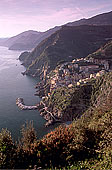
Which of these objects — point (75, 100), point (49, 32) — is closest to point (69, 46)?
point (75, 100)

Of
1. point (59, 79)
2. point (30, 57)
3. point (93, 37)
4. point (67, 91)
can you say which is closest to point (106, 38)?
point (93, 37)

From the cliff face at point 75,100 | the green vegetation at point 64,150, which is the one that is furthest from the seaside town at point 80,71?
the green vegetation at point 64,150

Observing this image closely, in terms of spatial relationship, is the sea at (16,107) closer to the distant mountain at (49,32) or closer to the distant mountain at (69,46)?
the distant mountain at (69,46)

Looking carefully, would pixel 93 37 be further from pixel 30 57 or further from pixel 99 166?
pixel 99 166

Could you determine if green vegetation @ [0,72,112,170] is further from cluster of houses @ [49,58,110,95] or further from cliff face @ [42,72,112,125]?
cluster of houses @ [49,58,110,95]

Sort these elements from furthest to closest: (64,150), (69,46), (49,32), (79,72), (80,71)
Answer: (49,32) → (69,46) → (80,71) → (79,72) → (64,150)

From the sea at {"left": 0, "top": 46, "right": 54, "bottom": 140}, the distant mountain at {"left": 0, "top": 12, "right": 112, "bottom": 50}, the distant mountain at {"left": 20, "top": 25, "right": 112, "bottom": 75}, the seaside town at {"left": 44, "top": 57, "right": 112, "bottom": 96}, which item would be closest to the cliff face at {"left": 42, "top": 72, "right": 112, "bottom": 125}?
the sea at {"left": 0, "top": 46, "right": 54, "bottom": 140}

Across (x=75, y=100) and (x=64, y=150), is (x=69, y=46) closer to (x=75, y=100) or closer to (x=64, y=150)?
(x=75, y=100)

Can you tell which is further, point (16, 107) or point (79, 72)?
point (79, 72)
